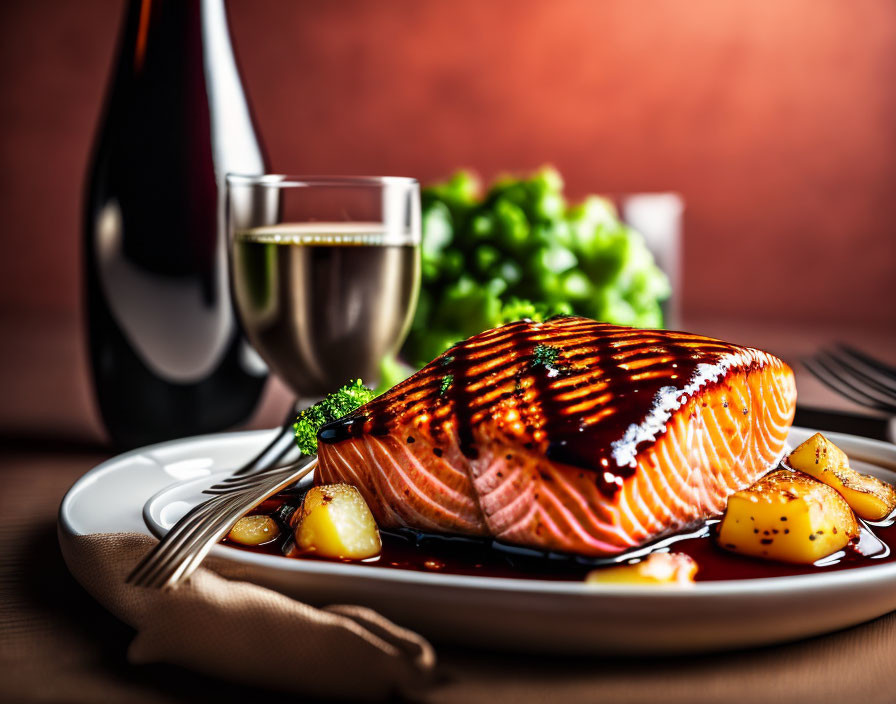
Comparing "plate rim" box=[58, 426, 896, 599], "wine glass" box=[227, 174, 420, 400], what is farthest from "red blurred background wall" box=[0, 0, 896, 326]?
"plate rim" box=[58, 426, 896, 599]

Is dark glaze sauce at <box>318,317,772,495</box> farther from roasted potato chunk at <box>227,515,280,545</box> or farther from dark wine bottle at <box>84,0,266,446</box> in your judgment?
dark wine bottle at <box>84,0,266,446</box>

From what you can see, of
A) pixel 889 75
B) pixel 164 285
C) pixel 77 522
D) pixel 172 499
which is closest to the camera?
pixel 77 522

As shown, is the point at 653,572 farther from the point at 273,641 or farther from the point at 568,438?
the point at 273,641

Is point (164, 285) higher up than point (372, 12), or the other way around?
point (372, 12)

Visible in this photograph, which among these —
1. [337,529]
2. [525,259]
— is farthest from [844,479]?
[525,259]

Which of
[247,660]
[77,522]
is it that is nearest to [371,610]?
[247,660]

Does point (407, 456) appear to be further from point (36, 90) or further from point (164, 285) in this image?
point (36, 90)

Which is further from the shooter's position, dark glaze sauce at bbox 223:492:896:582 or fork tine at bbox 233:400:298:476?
fork tine at bbox 233:400:298:476
